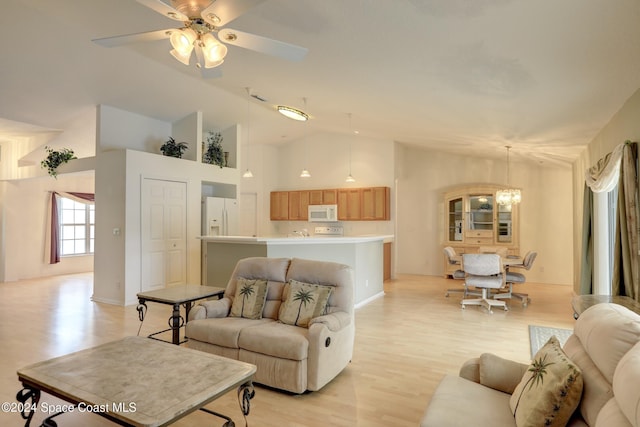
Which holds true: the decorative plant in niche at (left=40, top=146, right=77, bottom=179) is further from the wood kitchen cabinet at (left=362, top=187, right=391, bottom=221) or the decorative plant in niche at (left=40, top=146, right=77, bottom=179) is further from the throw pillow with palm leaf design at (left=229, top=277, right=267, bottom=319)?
the wood kitchen cabinet at (left=362, top=187, right=391, bottom=221)

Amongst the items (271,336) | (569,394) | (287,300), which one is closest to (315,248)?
(287,300)

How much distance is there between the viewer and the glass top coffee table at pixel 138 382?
1.69 m

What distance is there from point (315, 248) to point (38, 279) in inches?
278

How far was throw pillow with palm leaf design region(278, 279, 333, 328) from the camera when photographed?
3.17m

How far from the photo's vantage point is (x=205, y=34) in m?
2.63

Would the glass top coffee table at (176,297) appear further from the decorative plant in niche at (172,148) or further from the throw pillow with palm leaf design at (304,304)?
the decorative plant in niche at (172,148)

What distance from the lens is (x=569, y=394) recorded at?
1.46m

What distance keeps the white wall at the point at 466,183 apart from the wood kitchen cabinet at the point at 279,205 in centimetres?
288

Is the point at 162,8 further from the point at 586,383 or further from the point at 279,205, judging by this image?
the point at 279,205

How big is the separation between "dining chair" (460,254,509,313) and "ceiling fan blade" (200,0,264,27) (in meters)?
4.68

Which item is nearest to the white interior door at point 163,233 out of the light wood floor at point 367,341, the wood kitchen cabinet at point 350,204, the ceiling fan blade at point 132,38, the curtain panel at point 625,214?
the light wood floor at point 367,341

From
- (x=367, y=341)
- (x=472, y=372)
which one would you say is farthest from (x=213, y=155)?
(x=472, y=372)

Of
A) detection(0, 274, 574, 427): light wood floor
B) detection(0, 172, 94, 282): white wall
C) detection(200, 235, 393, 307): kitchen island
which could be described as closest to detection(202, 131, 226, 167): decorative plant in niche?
detection(200, 235, 393, 307): kitchen island

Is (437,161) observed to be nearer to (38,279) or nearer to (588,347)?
(588,347)
